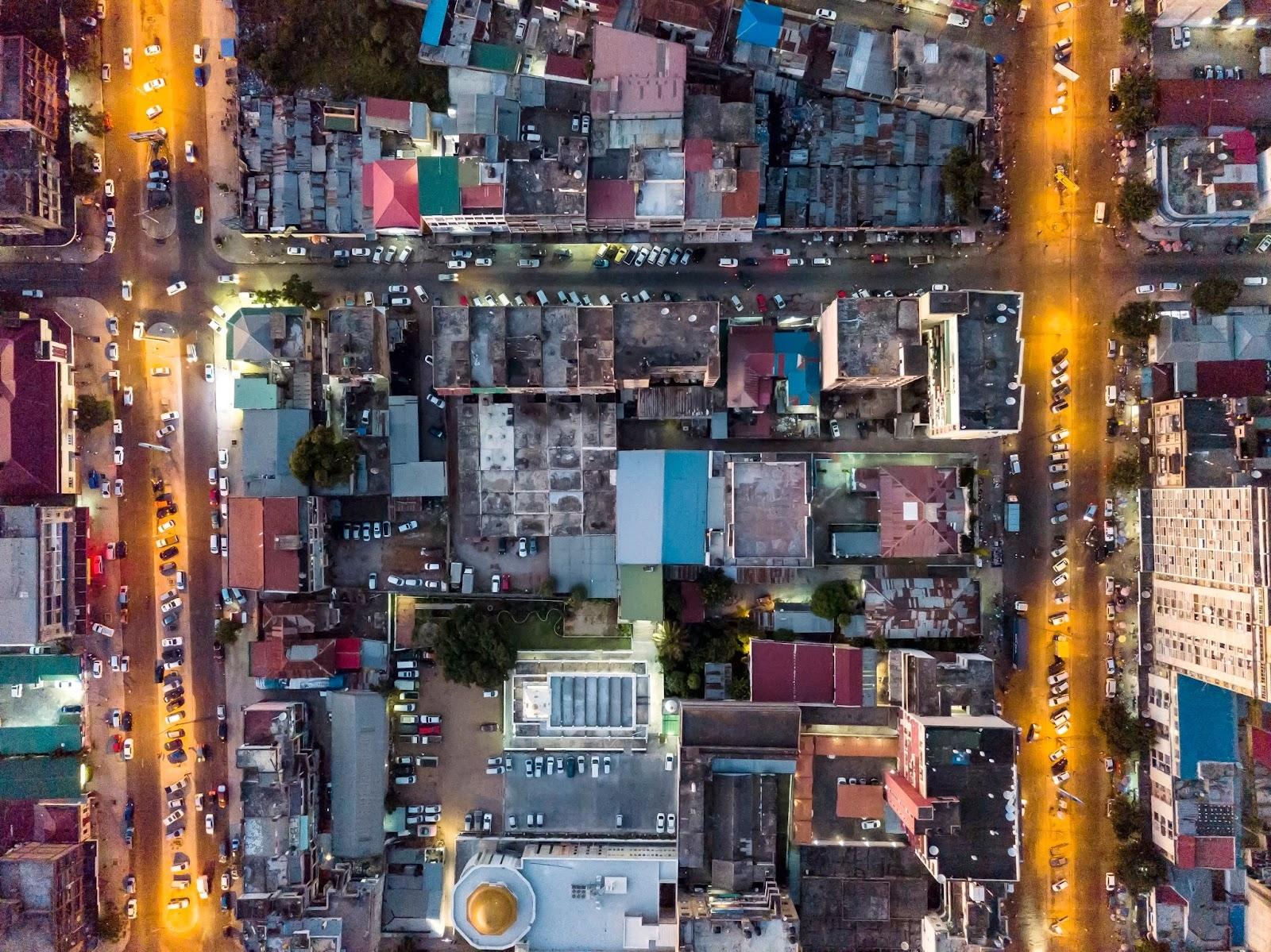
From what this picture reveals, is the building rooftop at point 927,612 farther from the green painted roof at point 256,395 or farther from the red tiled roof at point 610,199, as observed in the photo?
the green painted roof at point 256,395

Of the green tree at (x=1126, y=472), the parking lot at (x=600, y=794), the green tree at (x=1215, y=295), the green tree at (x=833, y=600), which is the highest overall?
the green tree at (x=1215, y=295)

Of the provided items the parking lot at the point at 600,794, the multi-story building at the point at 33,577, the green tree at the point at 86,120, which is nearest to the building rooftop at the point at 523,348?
the parking lot at the point at 600,794

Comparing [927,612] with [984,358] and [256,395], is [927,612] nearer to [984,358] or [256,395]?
[984,358]

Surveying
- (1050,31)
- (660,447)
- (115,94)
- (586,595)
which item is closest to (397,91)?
(115,94)

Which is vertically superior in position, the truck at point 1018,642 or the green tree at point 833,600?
the green tree at point 833,600

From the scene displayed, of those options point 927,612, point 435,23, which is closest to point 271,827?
point 927,612

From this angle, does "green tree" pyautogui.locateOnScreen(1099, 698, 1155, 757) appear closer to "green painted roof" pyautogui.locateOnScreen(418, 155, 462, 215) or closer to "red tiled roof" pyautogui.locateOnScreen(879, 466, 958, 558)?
"red tiled roof" pyautogui.locateOnScreen(879, 466, 958, 558)
